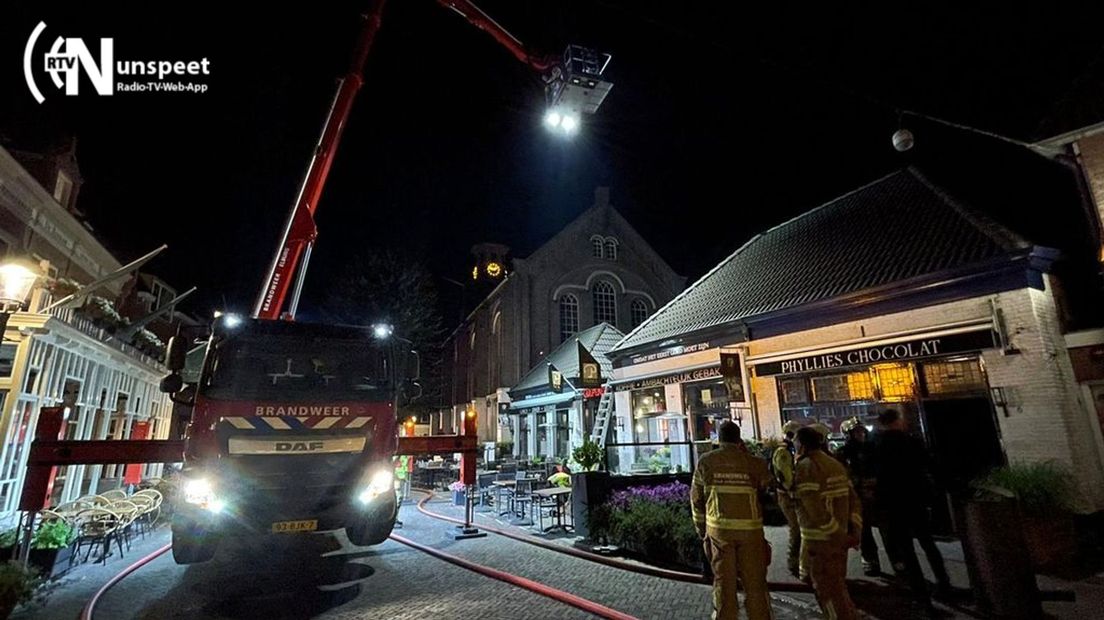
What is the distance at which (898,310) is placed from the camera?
10375 millimetres

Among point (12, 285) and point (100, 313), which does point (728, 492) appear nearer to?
point (12, 285)

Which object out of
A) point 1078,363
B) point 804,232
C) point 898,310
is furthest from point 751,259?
point 1078,363

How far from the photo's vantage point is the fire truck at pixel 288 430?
6.41 meters

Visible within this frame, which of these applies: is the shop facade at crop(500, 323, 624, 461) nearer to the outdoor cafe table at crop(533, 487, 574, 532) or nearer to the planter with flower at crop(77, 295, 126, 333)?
the outdoor cafe table at crop(533, 487, 574, 532)

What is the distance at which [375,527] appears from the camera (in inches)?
293

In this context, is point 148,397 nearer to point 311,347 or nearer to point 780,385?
point 311,347

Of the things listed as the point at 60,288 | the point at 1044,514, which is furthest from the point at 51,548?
the point at 1044,514

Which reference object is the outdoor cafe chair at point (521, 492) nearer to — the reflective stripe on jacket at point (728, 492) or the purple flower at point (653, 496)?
the purple flower at point (653, 496)

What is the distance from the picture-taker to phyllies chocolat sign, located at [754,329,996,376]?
921 cm

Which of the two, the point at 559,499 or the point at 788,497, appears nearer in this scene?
the point at 788,497

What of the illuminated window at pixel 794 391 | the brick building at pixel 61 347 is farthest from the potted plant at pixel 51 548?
the illuminated window at pixel 794 391

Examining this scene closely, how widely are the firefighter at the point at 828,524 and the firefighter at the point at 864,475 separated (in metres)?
2.22

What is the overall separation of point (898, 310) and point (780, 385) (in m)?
3.19

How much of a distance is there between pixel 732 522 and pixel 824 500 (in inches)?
36.0
